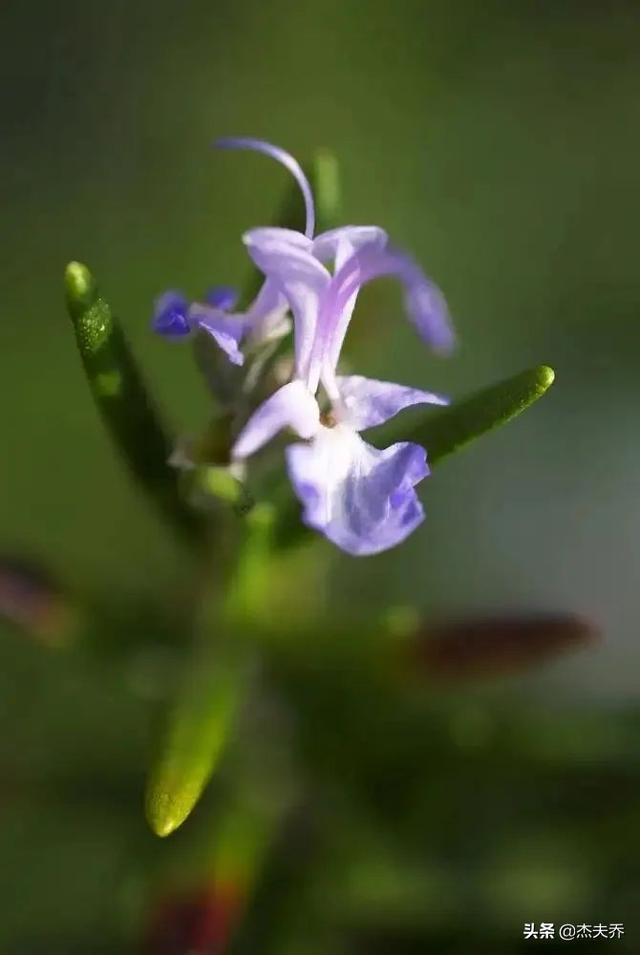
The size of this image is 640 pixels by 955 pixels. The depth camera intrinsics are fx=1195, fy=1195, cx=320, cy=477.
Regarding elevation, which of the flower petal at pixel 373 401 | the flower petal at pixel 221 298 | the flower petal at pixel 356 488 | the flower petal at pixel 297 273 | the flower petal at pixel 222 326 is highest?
the flower petal at pixel 297 273

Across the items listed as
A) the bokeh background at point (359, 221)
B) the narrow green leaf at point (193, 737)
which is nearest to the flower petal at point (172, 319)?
the narrow green leaf at point (193, 737)

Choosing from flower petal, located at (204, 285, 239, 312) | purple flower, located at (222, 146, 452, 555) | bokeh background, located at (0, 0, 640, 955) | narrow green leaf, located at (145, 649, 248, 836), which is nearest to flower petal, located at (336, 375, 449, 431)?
purple flower, located at (222, 146, 452, 555)

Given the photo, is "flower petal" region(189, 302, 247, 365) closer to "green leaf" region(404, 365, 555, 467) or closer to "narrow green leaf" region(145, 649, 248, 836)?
"green leaf" region(404, 365, 555, 467)

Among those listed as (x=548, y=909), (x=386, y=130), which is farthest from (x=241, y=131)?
(x=548, y=909)

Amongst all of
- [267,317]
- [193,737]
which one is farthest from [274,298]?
[193,737]

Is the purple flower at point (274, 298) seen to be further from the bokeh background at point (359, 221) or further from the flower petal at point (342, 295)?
the bokeh background at point (359, 221)

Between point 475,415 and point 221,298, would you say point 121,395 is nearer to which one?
point 221,298

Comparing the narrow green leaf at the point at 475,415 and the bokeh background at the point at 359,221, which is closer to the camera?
the narrow green leaf at the point at 475,415
